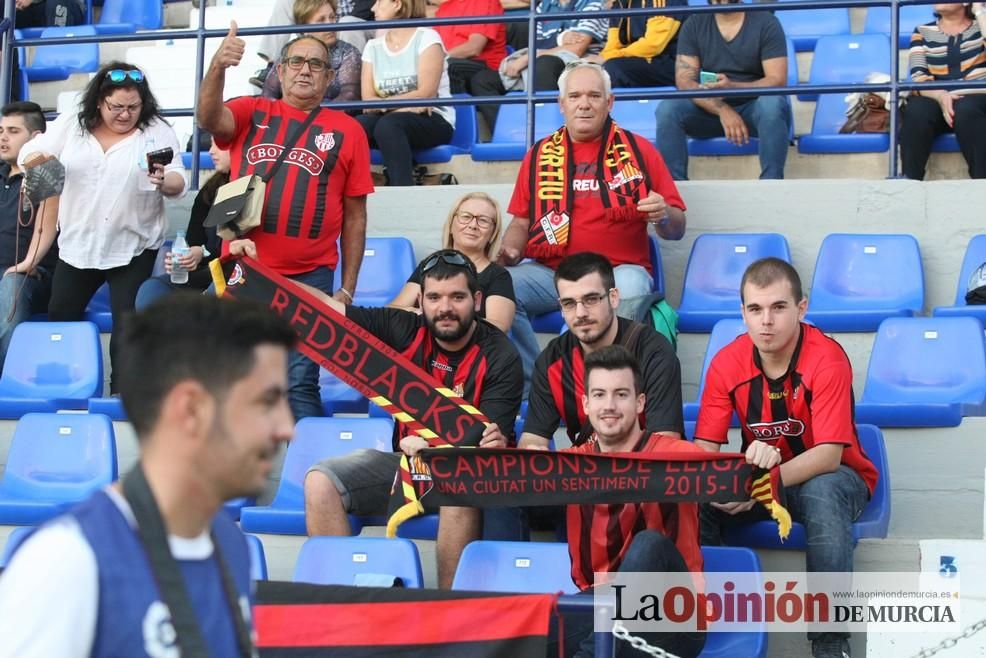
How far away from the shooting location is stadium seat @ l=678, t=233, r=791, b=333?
7.33 meters

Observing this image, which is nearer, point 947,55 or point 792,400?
point 792,400

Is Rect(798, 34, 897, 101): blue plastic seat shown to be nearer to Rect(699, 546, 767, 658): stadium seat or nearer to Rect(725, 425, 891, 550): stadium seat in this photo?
Rect(725, 425, 891, 550): stadium seat

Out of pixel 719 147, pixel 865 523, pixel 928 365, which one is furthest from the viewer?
pixel 719 147

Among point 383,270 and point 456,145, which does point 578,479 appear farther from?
point 456,145

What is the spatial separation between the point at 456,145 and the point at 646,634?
15.6 feet

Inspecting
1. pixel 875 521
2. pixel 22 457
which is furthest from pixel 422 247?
pixel 875 521

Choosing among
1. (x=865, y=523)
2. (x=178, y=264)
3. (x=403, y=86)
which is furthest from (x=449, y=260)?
(x=403, y=86)

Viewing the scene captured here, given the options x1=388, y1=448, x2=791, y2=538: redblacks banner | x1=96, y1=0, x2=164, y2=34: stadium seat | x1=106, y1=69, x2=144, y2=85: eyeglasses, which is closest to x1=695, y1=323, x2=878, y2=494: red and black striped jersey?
x1=388, y1=448, x2=791, y2=538: redblacks banner

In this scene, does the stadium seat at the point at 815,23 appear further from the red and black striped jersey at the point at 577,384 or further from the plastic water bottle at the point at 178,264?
the red and black striped jersey at the point at 577,384

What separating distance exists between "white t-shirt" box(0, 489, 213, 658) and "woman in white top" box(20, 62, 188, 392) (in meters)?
5.43

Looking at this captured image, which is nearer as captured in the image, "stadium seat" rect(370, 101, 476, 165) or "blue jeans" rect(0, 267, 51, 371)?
"blue jeans" rect(0, 267, 51, 371)

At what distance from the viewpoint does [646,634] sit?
4.81 m

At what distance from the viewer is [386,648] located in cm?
450

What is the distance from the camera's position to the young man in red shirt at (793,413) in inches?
207
